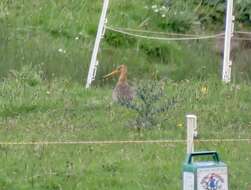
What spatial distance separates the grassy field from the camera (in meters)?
8.82

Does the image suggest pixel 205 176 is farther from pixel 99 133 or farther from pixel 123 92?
pixel 123 92

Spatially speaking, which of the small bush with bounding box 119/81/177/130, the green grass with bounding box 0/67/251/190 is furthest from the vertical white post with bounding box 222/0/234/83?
the small bush with bounding box 119/81/177/130

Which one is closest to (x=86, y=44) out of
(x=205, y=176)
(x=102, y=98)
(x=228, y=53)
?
(x=228, y=53)

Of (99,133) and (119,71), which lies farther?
(119,71)

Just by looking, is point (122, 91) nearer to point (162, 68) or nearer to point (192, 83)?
point (192, 83)

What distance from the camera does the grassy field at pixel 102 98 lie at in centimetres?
882

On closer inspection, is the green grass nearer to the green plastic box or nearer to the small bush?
the small bush

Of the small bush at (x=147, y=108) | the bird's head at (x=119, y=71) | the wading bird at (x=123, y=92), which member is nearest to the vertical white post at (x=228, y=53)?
the bird's head at (x=119, y=71)

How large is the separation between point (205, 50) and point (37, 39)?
2602mm

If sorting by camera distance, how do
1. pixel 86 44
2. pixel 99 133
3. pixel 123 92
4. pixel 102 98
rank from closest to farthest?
pixel 99 133 < pixel 123 92 < pixel 102 98 < pixel 86 44

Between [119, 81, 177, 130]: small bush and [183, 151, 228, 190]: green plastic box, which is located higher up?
[119, 81, 177, 130]: small bush

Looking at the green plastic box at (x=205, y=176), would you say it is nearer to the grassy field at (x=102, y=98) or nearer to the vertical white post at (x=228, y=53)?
the grassy field at (x=102, y=98)

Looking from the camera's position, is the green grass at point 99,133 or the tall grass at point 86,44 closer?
the green grass at point 99,133

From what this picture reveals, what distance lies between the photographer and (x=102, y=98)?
12102mm
